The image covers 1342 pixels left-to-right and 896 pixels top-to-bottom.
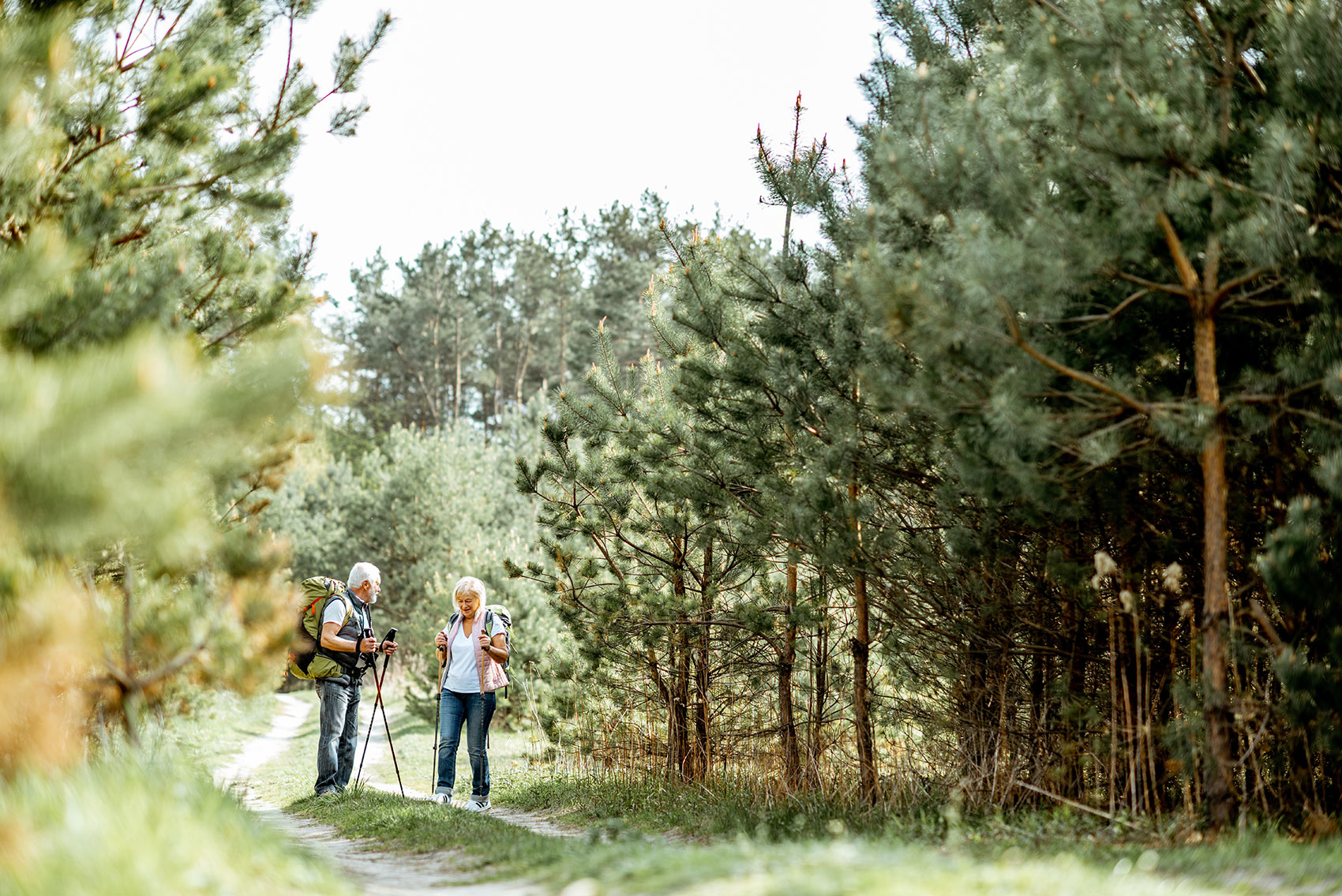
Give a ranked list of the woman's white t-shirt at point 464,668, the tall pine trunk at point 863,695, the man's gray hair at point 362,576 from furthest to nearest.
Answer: the man's gray hair at point 362,576
the woman's white t-shirt at point 464,668
the tall pine trunk at point 863,695

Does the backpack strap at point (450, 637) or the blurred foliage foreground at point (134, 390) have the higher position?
the blurred foliage foreground at point (134, 390)

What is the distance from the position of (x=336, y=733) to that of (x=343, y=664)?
610 millimetres

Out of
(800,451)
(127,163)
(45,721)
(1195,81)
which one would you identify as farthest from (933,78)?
(45,721)

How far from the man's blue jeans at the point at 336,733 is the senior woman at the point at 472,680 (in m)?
0.82

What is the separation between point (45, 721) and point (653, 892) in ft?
7.01

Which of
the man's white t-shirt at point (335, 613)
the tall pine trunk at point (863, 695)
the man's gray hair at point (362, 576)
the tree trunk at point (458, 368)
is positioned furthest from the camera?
the tree trunk at point (458, 368)

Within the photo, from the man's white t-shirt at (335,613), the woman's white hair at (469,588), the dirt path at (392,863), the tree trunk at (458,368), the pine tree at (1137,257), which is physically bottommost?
the dirt path at (392,863)

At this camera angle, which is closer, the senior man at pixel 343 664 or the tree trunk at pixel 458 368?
the senior man at pixel 343 664

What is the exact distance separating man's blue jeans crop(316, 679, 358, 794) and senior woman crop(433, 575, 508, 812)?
823mm

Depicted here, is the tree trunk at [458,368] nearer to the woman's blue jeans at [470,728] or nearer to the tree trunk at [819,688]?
the woman's blue jeans at [470,728]

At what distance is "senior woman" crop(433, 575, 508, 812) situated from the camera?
25.0 ft

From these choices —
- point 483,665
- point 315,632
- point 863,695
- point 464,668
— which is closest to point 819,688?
point 863,695

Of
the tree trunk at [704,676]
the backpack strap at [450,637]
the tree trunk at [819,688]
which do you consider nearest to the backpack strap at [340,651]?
the backpack strap at [450,637]

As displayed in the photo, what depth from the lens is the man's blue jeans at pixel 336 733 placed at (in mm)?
7781
